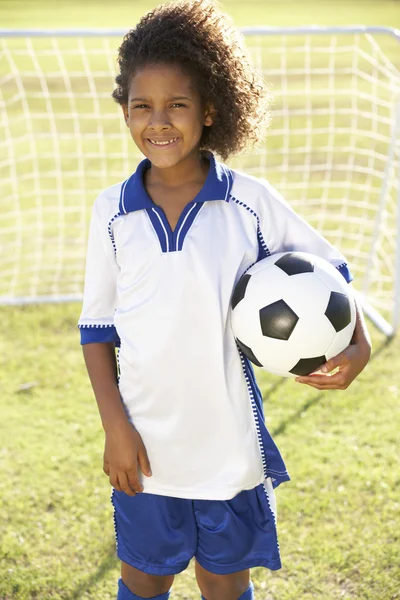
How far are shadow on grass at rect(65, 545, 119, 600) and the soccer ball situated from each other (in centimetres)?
111

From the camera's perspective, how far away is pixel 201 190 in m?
1.88

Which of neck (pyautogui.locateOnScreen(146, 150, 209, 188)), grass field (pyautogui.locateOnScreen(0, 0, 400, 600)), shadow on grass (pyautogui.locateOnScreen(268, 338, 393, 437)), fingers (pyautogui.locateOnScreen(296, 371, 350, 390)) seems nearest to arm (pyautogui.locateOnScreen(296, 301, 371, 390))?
fingers (pyautogui.locateOnScreen(296, 371, 350, 390))

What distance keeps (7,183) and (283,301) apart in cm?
538

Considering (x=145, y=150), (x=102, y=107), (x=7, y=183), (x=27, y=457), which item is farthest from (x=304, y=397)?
(x=102, y=107)

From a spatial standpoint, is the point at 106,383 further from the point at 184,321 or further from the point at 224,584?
the point at 224,584

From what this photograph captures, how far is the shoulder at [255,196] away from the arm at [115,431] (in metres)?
0.51

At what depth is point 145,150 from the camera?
1.88 meters

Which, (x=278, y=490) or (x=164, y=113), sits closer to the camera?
(x=164, y=113)

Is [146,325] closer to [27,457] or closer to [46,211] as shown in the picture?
[27,457]

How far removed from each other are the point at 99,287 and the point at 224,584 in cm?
83

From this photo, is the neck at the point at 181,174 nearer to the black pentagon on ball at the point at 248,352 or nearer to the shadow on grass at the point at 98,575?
the black pentagon on ball at the point at 248,352

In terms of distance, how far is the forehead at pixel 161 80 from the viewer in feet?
5.95

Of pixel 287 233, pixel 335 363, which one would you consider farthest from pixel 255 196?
pixel 335 363

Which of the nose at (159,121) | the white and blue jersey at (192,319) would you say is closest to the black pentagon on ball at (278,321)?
the white and blue jersey at (192,319)
